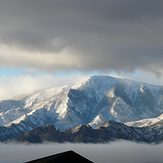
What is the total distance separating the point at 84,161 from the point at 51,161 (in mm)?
11077

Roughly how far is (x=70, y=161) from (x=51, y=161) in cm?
637

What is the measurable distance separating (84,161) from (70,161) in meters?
4.73

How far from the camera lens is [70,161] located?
198625mm

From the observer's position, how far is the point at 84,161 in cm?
19788

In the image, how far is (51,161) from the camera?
19900 cm
